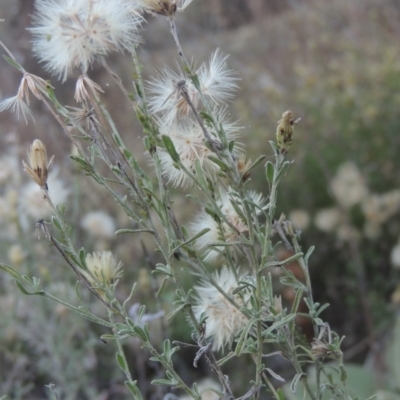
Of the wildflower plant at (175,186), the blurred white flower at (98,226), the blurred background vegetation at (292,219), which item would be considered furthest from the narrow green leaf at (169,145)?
the blurred white flower at (98,226)

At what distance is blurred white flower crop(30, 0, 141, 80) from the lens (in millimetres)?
860

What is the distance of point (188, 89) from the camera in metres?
0.80

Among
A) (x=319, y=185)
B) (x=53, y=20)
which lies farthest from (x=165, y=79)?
(x=319, y=185)

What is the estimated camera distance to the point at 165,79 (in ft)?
2.81

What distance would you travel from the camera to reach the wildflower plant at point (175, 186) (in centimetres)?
72

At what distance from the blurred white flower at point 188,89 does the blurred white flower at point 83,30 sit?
7 centimetres

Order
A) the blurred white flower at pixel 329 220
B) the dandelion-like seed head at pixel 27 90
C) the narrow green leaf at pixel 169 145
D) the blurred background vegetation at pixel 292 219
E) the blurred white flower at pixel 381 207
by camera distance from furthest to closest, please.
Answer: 1. the blurred white flower at pixel 329 220
2. the blurred white flower at pixel 381 207
3. the blurred background vegetation at pixel 292 219
4. the dandelion-like seed head at pixel 27 90
5. the narrow green leaf at pixel 169 145

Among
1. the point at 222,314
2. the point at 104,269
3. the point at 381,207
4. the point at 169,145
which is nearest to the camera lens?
the point at 169,145

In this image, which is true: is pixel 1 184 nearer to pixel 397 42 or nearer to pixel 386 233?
pixel 386 233

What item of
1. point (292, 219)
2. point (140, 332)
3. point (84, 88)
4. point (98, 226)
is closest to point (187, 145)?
point (84, 88)

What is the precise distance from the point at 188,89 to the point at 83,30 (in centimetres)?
22

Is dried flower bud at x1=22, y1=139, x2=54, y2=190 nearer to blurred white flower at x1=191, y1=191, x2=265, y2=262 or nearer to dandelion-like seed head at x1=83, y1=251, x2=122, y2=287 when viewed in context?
dandelion-like seed head at x1=83, y1=251, x2=122, y2=287

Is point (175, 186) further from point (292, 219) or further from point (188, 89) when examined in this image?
point (292, 219)

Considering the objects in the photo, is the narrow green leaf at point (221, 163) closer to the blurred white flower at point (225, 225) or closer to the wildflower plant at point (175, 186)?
the wildflower plant at point (175, 186)
